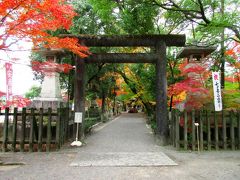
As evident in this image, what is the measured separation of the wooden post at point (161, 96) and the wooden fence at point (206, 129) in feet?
3.24

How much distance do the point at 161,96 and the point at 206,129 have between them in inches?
104

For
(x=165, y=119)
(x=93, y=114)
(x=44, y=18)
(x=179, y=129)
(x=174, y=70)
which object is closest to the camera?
(x=44, y=18)

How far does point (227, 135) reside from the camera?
439 inches

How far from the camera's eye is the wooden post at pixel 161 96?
1173 centimetres

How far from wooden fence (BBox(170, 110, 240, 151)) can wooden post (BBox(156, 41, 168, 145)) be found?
987 mm


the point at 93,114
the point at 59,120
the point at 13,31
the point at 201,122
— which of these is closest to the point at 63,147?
the point at 59,120

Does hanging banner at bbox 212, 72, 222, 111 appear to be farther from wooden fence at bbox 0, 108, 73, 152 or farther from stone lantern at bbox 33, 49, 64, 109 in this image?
stone lantern at bbox 33, 49, 64, 109

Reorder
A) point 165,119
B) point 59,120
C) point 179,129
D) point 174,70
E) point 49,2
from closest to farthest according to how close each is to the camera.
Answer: point 49,2 < point 59,120 < point 179,129 < point 165,119 < point 174,70

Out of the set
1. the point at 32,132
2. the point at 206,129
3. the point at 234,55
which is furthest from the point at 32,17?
the point at 234,55

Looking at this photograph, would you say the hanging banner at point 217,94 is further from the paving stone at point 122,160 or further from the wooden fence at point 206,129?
the paving stone at point 122,160

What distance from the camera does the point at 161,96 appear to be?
12.0 meters

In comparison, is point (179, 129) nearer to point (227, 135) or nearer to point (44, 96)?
point (227, 135)

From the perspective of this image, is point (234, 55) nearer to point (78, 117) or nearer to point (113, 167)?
point (78, 117)

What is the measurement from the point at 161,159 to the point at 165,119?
12.3 ft
